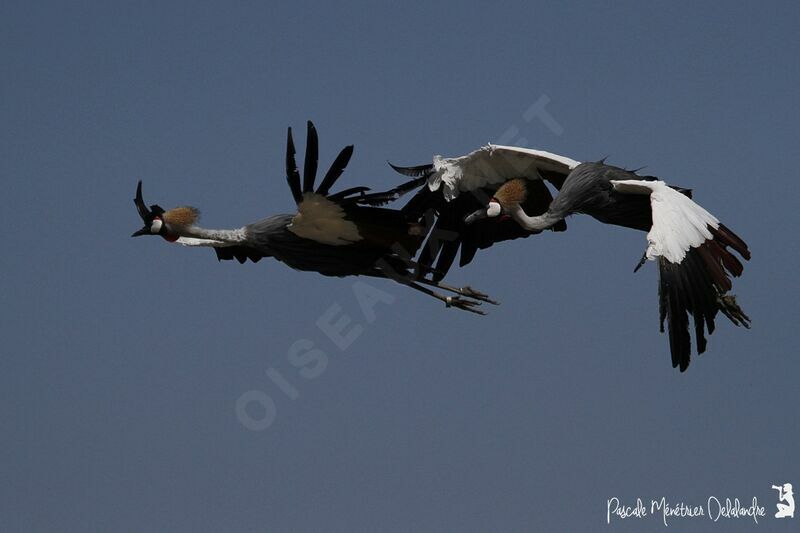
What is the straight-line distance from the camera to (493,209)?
744 inches

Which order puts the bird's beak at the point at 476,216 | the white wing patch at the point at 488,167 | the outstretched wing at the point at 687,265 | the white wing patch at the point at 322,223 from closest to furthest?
the outstretched wing at the point at 687,265
the white wing patch at the point at 322,223
the bird's beak at the point at 476,216
the white wing patch at the point at 488,167

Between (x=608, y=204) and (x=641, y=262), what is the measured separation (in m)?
1.97

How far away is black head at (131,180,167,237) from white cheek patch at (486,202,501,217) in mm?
3982

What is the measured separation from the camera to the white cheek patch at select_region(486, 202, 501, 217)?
61.9ft

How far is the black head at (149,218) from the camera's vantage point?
60.8 ft

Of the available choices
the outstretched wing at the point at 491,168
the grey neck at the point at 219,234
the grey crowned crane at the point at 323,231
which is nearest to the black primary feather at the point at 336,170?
the grey crowned crane at the point at 323,231

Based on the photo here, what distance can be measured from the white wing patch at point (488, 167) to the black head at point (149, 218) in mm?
3593

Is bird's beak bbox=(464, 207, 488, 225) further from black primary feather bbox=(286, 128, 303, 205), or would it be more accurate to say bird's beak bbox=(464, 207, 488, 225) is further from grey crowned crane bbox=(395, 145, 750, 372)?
black primary feather bbox=(286, 128, 303, 205)

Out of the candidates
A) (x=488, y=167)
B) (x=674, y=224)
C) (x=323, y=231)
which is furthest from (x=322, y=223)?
(x=674, y=224)

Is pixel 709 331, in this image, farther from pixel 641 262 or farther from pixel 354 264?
pixel 354 264

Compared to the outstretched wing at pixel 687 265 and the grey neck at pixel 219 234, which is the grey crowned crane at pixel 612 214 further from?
the grey neck at pixel 219 234

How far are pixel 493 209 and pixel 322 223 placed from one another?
2281mm

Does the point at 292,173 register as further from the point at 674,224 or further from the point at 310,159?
the point at 674,224

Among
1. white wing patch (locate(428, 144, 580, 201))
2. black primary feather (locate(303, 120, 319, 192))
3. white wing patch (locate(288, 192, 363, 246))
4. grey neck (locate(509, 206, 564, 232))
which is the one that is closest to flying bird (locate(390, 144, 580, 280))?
white wing patch (locate(428, 144, 580, 201))
